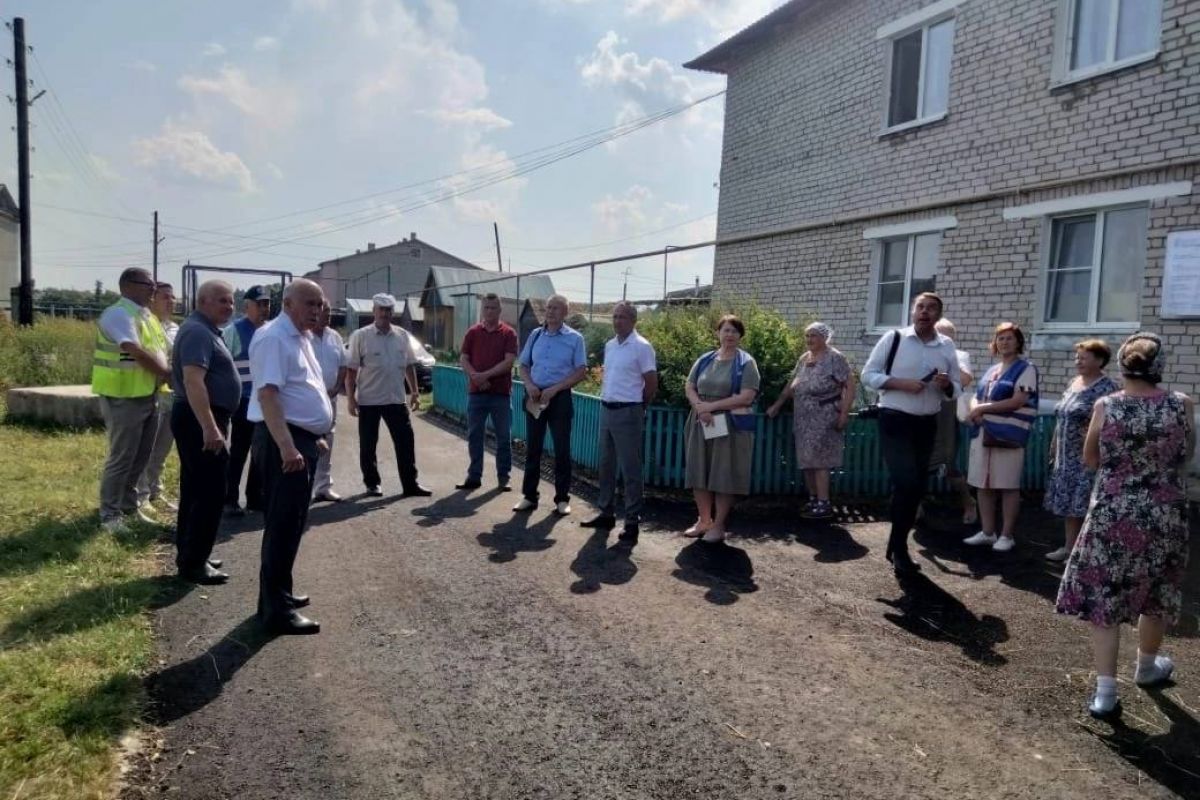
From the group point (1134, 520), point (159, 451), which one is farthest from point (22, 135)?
point (1134, 520)

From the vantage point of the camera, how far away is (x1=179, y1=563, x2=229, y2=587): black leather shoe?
4848 mm

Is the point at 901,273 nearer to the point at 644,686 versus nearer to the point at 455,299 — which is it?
the point at 644,686

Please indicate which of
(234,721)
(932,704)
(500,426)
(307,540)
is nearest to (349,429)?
(500,426)

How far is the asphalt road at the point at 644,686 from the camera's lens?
2883mm

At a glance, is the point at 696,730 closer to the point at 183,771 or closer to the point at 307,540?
the point at 183,771

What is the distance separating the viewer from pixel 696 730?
3193mm

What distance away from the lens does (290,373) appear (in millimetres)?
4117

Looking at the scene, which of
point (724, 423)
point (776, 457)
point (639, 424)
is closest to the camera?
point (724, 423)

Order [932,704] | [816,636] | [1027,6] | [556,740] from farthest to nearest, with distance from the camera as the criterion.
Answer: [1027,6] → [816,636] → [932,704] → [556,740]

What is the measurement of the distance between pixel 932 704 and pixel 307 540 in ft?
14.4

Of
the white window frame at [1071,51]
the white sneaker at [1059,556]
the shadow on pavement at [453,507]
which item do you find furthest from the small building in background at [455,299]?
the white sneaker at [1059,556]

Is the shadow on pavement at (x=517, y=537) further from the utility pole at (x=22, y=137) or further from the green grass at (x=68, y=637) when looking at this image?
the utility pole at (x=22, y=137)

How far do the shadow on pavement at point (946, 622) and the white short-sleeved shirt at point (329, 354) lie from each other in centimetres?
479

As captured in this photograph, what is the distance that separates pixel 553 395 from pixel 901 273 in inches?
264
